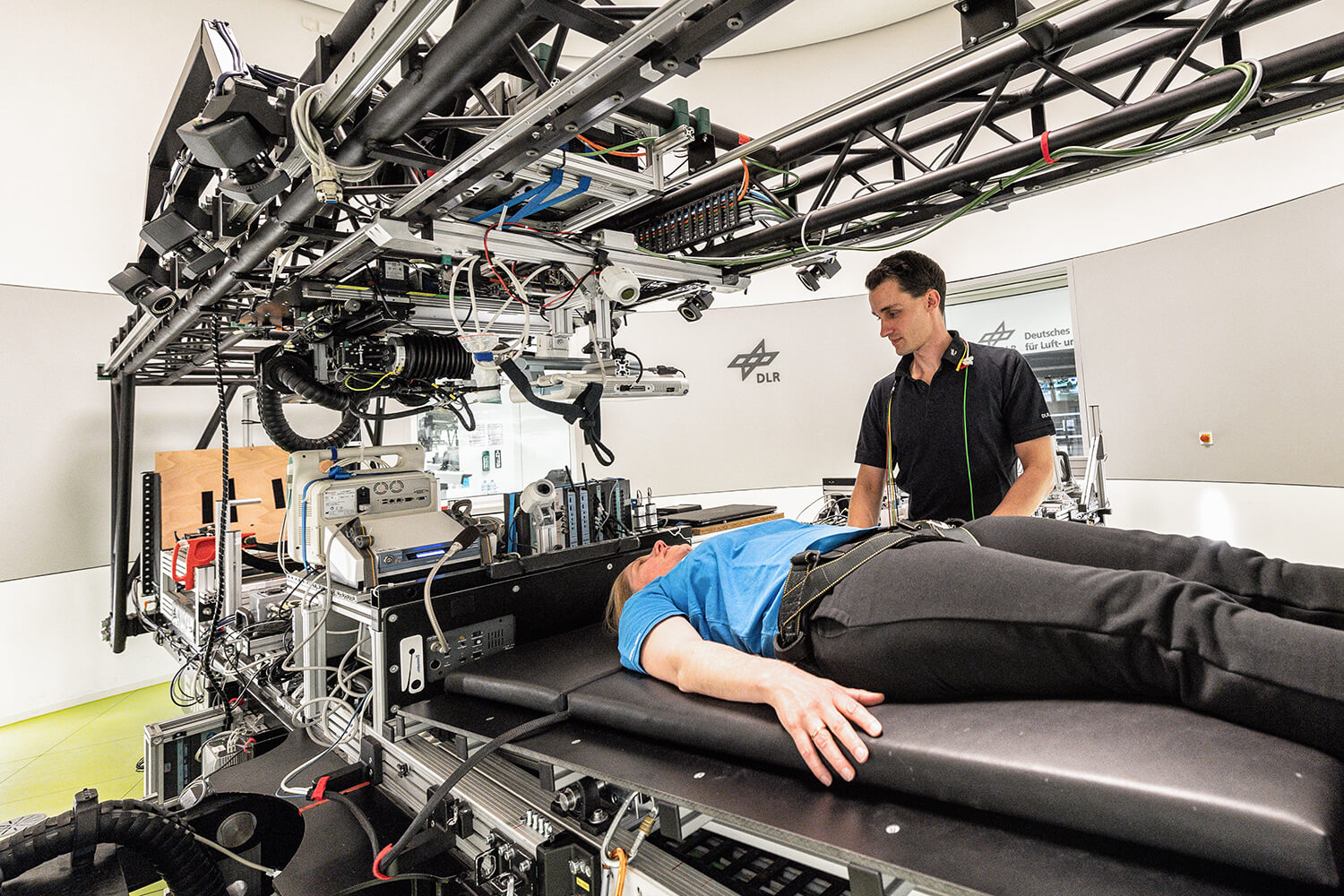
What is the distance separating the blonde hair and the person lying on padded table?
13.8 inches

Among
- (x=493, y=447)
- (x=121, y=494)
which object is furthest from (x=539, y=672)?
(x=493, y=447)

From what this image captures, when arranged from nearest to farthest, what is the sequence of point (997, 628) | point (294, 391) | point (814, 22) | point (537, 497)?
point (997, 628), point (537, 497), point (294, 391), point (814, 22)

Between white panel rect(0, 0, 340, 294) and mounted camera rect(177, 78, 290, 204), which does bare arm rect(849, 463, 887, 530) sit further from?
white panel rect(0, 0, 340, 294)

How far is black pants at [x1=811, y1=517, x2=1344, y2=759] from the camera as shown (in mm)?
812

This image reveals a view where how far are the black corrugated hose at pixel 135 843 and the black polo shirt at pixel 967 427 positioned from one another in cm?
212

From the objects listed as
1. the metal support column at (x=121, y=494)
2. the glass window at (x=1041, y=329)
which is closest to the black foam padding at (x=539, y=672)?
the metal support column at (x=121, y=494)

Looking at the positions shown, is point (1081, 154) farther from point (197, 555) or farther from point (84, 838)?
point (197, 555)

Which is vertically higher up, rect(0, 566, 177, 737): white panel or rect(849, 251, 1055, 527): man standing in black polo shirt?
rect(849, 251, 1055, 527): man standing in black polo shirt

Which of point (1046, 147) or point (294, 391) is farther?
point (294, 391)

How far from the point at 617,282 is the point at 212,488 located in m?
3.76

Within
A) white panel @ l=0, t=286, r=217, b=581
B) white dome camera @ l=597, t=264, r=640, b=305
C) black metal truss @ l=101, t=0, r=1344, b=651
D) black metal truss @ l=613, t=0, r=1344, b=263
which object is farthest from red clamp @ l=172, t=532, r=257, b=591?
black metal truss @ l=613, t=0, r=1344, b=263

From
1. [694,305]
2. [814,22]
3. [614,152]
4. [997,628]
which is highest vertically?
[814,22]

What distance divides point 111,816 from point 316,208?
4.62 feet

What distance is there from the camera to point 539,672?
1.55 m
